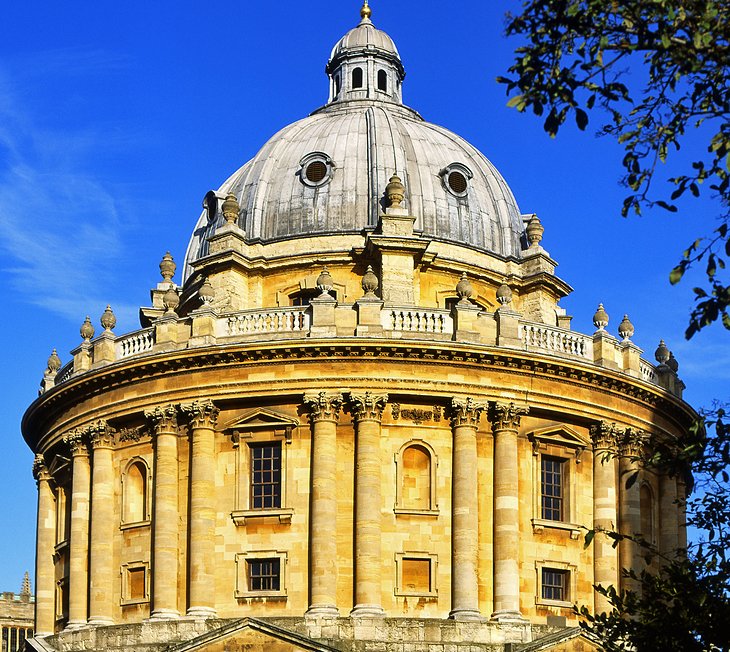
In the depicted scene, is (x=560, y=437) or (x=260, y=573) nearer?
(x=260, y=573)

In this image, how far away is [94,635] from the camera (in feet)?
149

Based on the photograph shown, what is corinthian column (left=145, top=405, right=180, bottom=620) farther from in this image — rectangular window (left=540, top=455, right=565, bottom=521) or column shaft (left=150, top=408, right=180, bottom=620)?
rectangular window (left=540, top=455, right=565, bottom=521)

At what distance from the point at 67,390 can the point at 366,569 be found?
41.6ft

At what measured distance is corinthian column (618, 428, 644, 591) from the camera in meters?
46.1

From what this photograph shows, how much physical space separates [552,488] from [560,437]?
66.1 inches

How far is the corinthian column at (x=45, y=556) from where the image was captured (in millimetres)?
49969

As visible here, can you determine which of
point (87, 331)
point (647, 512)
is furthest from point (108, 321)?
point (647, 512)

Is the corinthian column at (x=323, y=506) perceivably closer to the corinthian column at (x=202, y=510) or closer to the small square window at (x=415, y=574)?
the small square window at (x=415, y=574)

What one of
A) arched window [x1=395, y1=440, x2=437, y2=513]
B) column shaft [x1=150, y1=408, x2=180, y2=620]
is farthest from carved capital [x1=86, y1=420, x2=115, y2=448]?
arched window [x1=395, y1=440, x2=437, y2=513]

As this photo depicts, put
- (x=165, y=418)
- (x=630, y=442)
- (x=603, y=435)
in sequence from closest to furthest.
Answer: (x=165, y=418), (x=603, y=435), (x=630, y=442)

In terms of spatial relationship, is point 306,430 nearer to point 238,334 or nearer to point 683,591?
point 238,334

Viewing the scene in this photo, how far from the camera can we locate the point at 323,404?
144 ft

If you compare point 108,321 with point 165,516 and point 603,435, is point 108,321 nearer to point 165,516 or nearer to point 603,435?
point 165,516

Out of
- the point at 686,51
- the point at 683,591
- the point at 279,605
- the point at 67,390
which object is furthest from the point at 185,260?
the point at 686,51
